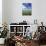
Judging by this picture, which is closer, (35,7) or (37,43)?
(37,43)

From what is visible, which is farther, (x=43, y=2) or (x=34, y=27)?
(x=43, y=2)

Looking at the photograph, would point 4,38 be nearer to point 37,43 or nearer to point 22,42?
point 22,42

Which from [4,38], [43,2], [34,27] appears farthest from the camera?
[43,2]

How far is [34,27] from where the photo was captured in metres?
5.63

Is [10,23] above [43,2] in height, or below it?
below

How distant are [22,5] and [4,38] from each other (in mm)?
2814

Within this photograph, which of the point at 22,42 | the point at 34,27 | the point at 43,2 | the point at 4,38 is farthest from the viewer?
the point at 43,2

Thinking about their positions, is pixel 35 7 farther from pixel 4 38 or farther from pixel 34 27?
pixel 4 38

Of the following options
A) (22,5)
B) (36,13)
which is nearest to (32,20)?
(36,13)

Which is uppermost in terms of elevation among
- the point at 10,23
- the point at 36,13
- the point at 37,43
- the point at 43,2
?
the point at 43,2

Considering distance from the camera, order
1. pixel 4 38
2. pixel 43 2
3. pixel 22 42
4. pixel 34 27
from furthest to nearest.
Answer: pixel 43 2
pixel 34 27
pixel 4 38
pixel 22 42

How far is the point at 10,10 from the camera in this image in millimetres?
6152

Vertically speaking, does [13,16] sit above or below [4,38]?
above

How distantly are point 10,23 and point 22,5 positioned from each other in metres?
0.97
